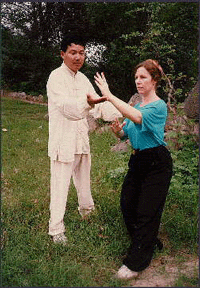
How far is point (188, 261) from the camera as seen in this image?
3.42 m

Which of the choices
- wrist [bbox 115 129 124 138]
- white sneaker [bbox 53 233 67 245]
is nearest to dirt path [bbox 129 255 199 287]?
white sneaker [bbox 53 233 67 245]

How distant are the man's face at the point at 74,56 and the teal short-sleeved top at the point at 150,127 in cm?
74

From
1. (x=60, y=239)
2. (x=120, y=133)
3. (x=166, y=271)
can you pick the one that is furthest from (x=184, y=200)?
(x=60, y=239)

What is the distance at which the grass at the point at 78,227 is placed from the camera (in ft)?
10.5

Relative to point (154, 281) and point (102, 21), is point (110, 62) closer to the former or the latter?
point (102, 21)

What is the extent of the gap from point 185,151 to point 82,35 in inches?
78.1

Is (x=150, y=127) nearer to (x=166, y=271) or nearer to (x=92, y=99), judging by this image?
(x=92, y=99)

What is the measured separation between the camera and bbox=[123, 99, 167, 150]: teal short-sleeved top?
294 cm

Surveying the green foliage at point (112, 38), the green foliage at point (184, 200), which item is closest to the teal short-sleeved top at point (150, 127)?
the green foliage at point (184, 200)

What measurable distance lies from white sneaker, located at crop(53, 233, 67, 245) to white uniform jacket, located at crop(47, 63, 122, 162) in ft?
2.47

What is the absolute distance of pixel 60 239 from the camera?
12.0 feet

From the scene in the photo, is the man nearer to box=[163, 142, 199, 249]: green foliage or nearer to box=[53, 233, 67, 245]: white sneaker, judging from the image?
box=[53, 233, 67, 245]: white sneaker

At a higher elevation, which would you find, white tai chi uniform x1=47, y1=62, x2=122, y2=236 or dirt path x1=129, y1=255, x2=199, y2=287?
white tai chi uniform x1=47, y1=62, x2=122, y2=236

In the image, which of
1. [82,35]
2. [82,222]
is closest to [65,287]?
[82,222]
